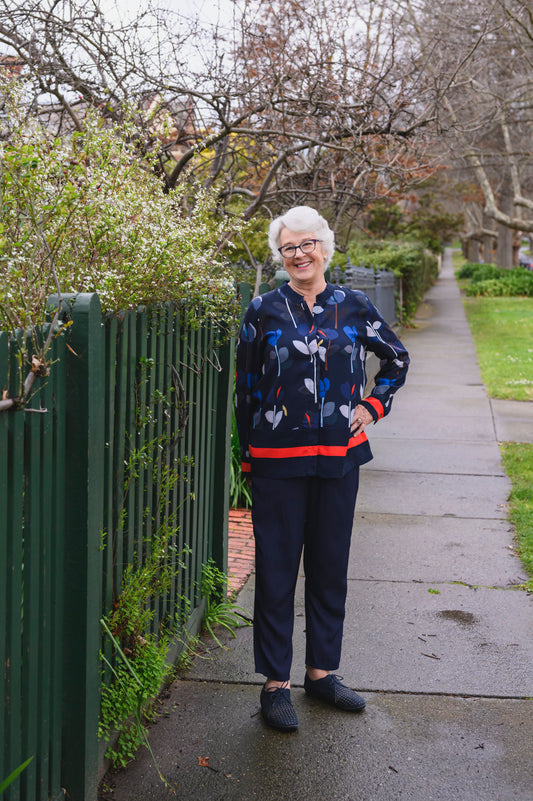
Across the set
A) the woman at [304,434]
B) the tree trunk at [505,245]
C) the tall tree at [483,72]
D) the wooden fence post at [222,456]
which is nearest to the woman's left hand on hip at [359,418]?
the woman at [304,434]

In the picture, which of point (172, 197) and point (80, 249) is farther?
point (172, 197)

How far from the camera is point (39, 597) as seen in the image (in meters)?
2.43

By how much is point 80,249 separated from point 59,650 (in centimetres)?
134

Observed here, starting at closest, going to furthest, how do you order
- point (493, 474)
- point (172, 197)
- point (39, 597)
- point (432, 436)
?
1. point (39, 597)
2. point (172, 197)
3. point (493, 474)
4. point (432, 436)

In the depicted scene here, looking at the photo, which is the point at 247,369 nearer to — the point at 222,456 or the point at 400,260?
the point at 222,456

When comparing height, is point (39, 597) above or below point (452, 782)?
above

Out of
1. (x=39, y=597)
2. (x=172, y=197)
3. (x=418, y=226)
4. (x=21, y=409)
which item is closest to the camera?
(x=21, y=409)

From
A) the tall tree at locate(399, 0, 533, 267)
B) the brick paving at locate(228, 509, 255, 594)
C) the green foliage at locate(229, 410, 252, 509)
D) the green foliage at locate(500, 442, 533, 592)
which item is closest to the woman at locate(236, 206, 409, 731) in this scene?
the brick paving at locate(228, 509, 255, 594)

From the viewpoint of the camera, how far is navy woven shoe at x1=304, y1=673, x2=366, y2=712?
3.59 metres

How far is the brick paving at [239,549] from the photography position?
206 inches

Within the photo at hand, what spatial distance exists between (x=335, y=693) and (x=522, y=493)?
12.4ft

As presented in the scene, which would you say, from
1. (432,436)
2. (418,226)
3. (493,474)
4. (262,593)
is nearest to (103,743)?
(262,593)

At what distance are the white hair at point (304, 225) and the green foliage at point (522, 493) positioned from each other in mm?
2594

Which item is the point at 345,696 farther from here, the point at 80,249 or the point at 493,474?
the point at 493,474
